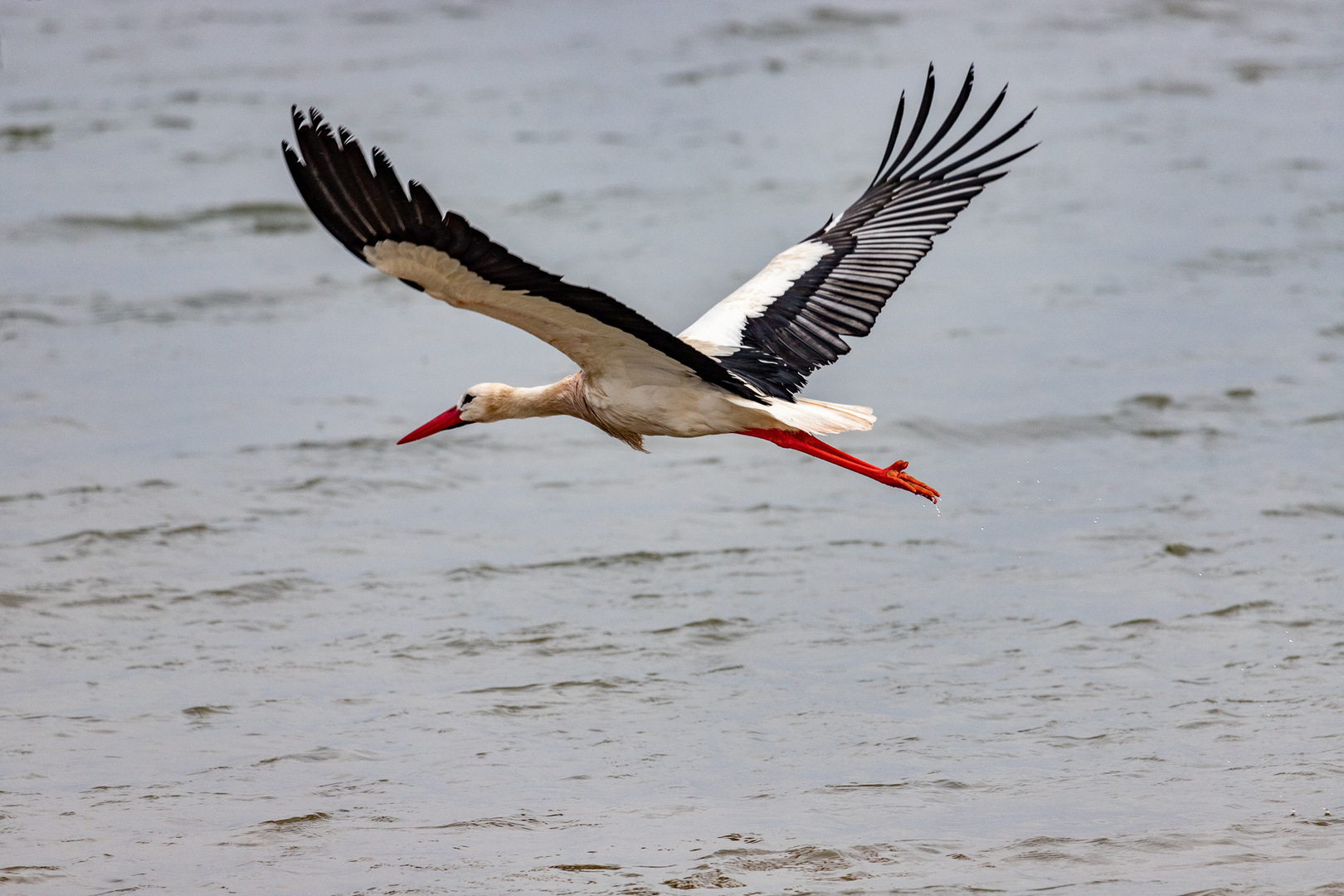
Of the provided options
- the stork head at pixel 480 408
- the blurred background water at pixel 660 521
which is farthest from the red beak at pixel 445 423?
the blurred background water at pixel 660 521

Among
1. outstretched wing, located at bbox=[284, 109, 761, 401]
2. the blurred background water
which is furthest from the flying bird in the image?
the blurred background water

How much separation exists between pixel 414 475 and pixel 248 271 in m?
4.20

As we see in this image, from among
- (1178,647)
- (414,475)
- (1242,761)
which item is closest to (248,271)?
(414,475)

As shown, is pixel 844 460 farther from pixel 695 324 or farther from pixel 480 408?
pixel 480 408

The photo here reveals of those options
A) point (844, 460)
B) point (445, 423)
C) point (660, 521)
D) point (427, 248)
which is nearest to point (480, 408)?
point (445, 423)

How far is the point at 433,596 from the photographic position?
28.6 ft

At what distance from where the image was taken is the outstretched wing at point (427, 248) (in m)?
5.13

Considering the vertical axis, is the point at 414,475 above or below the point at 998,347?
below

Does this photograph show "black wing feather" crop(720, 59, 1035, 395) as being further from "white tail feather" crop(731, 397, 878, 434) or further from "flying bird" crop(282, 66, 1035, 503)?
"white tail feather" crop(731, 397, 878, 434)

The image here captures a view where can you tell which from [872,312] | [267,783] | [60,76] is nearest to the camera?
[267,783]

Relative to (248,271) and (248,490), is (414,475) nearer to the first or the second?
(248,490)

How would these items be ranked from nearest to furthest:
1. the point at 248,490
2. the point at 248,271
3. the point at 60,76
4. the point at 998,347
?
1. the point at 248,490
2. the point at 998,347
3. the point at 248,271
4. the point at 60,76

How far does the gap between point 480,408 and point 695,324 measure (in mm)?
1076

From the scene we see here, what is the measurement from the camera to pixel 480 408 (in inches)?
308
